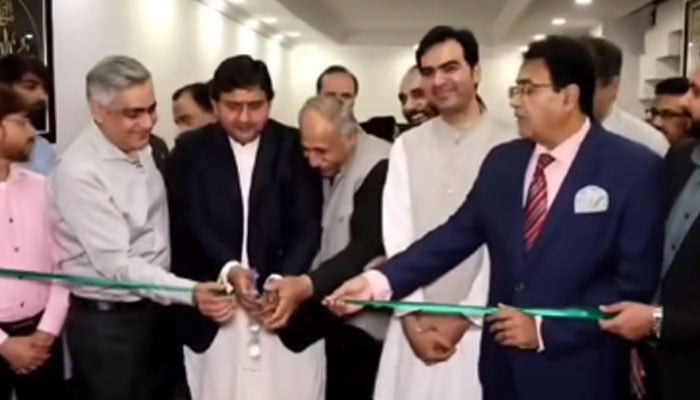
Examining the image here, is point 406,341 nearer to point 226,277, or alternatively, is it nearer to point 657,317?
point 226,277

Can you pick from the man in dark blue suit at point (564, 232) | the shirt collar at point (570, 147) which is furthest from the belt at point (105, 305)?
the shirt collar at point (570, 147)

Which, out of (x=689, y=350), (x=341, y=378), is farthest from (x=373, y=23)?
(x=689, y=350)

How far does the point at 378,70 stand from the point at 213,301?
46.0 ft

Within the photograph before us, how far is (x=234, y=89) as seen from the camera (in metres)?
2.73

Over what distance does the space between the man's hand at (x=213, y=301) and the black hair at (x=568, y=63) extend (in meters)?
1.13

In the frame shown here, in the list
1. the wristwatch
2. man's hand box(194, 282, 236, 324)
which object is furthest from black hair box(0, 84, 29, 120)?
the wristwatch

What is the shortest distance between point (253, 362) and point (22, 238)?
829mm

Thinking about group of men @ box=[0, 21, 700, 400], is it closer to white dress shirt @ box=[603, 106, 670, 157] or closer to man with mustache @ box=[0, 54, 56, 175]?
man with mustache @ box=[0, 54, 56, 175]

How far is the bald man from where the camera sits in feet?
7.04

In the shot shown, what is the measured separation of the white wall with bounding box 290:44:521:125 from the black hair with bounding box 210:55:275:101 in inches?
531

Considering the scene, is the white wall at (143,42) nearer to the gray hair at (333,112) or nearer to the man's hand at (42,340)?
the man's hand at (42,340)

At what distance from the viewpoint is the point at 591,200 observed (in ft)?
7.11

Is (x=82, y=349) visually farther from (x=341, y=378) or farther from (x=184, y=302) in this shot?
(x=341, y=378)

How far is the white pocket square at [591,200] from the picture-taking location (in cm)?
216
